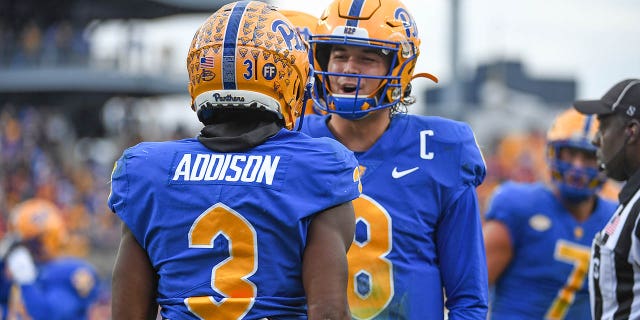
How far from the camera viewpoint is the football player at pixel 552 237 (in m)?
5.22

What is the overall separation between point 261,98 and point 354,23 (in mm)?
947

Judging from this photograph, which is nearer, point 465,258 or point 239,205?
point 239,205

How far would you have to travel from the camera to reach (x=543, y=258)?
206 inches

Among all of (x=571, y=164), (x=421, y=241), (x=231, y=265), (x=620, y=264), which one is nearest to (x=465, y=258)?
(x=421, y=241)

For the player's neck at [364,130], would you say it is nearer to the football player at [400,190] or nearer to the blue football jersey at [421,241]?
the football player at [400,190]

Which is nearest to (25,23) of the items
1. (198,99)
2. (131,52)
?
(131,52)

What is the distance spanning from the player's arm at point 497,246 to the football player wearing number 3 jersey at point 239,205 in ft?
8.88

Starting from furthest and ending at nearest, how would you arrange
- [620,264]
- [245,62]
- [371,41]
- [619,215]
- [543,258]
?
[543,258]
[619,215]
[620,264]
[371,41]
[245,62]

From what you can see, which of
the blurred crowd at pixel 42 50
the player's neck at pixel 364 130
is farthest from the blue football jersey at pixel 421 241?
the blurred crowd at pixel 42 50

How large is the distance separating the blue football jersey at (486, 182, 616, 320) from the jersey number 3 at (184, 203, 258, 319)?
293 cm

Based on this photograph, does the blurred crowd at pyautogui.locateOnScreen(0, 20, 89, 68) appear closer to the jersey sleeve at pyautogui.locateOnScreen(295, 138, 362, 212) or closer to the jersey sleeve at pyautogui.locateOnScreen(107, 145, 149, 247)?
the jersey sleeve at pyautogui.locateOnScreen(107, 145, 149, 247)

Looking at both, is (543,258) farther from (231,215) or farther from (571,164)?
(231,215)

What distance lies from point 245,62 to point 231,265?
1.74 ft

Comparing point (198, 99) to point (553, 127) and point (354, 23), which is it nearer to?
point (354, 23)
